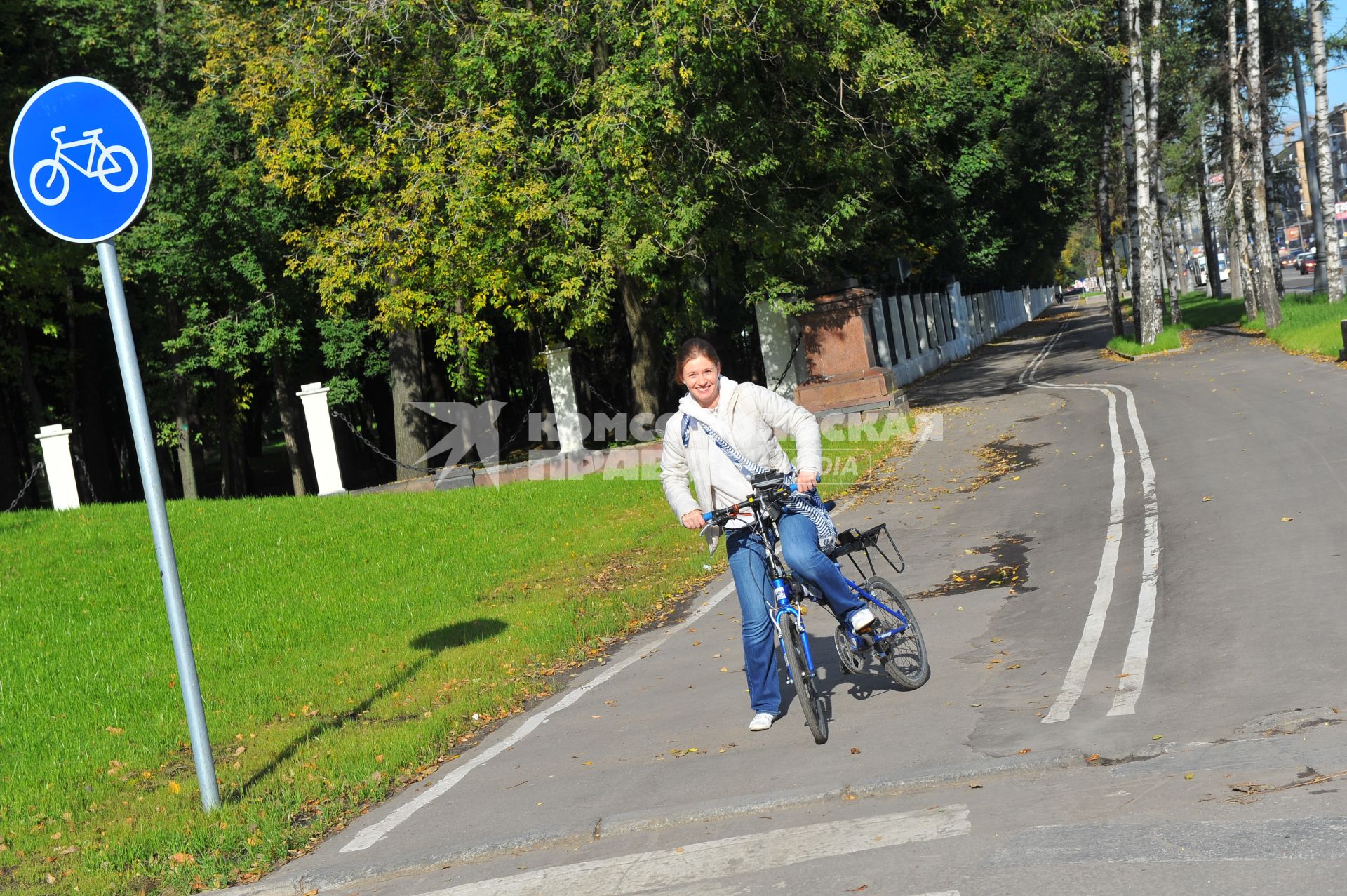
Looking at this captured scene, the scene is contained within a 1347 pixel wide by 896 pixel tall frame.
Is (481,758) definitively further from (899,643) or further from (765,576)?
(899,643)

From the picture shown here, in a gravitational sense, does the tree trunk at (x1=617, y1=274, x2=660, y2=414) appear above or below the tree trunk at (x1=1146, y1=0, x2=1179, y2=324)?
below

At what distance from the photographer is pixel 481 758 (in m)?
7.46

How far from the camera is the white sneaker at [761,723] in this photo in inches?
275

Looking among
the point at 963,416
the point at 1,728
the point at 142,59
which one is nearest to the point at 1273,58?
the point at 963,416

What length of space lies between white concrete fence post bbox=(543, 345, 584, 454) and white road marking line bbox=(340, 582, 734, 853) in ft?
44.2

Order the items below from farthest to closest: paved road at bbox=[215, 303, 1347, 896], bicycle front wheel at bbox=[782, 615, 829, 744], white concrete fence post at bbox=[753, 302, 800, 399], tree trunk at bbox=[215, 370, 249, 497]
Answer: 1. tree trunk at bbox=[215, 370, 249, 497]
2. white concrete fence post at bbox=[753, 302, 800, 399]
3. bicycle front wheel at bbox=[782, 615, 829, 744]
4. paved road at bbox=[215, 303, 1347, 896]

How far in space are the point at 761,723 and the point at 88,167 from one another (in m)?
4.48

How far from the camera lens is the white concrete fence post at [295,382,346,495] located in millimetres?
22406

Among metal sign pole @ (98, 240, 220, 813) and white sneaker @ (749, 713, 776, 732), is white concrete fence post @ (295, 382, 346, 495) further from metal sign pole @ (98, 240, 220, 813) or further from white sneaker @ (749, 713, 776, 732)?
white sneaker @ (749, 713, 776, 732)

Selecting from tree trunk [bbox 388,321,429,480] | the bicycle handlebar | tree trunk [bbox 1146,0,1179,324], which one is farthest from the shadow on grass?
tree trunk [bbox 1146,0,1179,324]

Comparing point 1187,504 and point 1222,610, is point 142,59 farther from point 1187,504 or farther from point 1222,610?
point 1222,610

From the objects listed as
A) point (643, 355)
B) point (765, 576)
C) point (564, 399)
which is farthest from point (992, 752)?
point (643, 355)

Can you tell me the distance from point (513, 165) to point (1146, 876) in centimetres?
1958

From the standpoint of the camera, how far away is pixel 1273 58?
41156 mm
